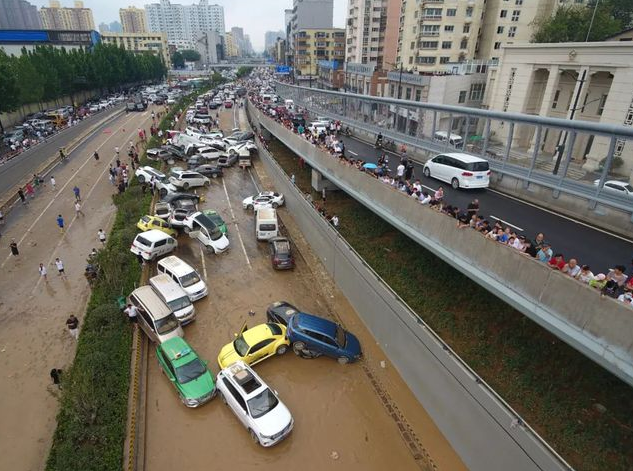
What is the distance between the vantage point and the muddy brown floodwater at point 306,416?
11094 millimetres

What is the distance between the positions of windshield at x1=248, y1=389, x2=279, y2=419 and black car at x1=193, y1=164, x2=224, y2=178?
92.1 feet

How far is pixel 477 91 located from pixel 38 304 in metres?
50.0

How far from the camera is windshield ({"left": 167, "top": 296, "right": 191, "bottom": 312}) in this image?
16.1 meters

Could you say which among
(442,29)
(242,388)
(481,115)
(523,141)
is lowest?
(242,388)

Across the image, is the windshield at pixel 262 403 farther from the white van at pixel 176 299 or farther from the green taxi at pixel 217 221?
the green taxi at pixel 217 221

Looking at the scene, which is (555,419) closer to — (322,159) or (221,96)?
(322,159)

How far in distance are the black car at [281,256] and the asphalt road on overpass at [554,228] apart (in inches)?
324

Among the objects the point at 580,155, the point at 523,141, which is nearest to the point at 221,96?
the point at 523,141

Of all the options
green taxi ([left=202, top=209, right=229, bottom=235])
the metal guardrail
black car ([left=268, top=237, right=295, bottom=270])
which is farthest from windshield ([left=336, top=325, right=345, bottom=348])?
green taxi ([left=202, top=209, right=229, bottom=235])

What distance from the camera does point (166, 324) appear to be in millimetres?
14797

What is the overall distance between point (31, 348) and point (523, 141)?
3710 centimetres

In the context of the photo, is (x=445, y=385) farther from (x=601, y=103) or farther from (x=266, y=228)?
(x=601, y=103)

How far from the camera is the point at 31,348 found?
596 inches

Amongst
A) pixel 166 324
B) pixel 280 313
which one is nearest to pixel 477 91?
pixel 280 313
